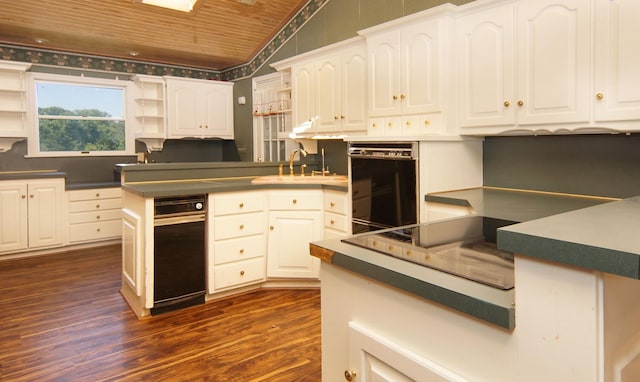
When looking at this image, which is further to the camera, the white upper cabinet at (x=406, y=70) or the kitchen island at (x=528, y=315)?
the white upper cabinet at (x=406, y=70)

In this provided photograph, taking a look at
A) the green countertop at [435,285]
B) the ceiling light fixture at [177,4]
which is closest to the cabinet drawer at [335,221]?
the green countertop at [435,285]

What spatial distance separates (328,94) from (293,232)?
1.39 m

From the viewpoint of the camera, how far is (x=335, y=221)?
145 inches

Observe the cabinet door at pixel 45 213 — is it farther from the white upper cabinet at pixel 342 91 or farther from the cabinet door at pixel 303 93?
the white upper cabinet at pixel 342 91

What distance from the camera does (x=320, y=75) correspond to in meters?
4.26

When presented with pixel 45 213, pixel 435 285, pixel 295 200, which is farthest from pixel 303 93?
pixel 435 285

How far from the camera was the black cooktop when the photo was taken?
1.03 meters

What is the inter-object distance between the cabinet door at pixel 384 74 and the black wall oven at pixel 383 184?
1.23ft

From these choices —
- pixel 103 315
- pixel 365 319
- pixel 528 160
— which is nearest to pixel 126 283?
pixel 103 315

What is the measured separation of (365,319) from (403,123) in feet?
7.97

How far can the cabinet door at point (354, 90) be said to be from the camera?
3844 mm

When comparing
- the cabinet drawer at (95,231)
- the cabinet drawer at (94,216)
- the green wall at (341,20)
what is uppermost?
the green wall at (341,20)

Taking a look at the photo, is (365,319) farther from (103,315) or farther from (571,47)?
(103,315)

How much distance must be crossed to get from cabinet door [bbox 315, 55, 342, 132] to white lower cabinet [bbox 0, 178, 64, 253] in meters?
3.29
